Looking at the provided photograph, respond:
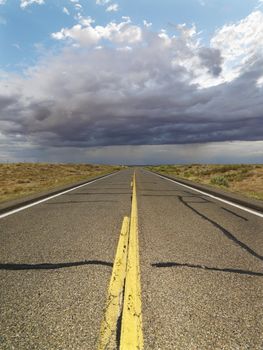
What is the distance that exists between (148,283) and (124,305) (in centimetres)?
67

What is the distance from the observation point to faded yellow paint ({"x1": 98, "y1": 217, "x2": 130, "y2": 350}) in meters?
2.59

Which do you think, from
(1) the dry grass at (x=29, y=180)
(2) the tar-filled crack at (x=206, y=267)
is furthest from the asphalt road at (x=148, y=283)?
(1) the dry grass at (x=29, y=180)

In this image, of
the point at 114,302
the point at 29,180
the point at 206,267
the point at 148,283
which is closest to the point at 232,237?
the point at 206,267

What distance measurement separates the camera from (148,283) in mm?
3805

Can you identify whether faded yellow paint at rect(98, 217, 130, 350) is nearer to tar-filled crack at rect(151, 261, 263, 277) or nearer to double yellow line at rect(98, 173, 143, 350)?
double yellow line at rect(98, 173, 143, 350)

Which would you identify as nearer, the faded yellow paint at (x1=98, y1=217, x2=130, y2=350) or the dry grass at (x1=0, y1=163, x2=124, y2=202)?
the faded yellow paint at (x1=98, y1=217, x2=130, y2=350)

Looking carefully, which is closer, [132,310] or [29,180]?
[132,310]

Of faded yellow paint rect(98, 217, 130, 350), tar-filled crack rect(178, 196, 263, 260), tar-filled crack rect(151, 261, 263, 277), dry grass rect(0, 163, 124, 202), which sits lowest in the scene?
dry grass rect(0, 163, 124, 202)

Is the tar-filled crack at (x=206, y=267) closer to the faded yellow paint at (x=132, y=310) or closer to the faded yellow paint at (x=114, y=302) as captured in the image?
the faded yellow paint at (x=132, y=310)

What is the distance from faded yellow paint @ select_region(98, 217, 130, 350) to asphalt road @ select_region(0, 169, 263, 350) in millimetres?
74

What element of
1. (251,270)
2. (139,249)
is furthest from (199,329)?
(139,249)

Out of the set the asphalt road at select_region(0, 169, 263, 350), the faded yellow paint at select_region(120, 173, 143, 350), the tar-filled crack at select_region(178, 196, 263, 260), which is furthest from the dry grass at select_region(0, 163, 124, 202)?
the faded yellow paint at select_region(120, 173, 143, 350)

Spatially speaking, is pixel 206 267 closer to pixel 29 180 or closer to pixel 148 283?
pixel 148 283

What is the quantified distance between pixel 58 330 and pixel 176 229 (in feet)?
14.7
